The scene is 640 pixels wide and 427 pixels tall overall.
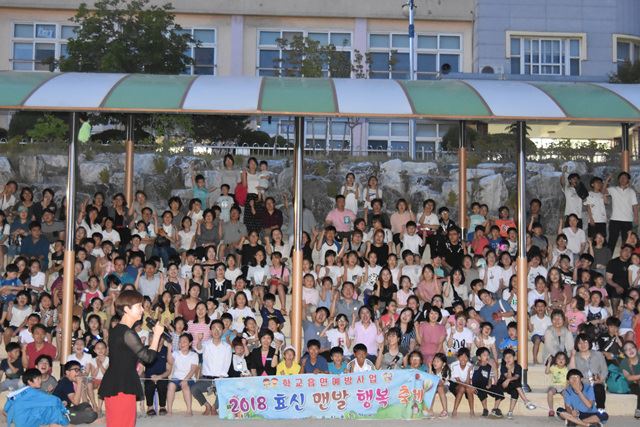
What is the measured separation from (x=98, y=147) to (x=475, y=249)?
1164 centimetres

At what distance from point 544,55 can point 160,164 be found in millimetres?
20810

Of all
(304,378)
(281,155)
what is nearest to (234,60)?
(281,155)

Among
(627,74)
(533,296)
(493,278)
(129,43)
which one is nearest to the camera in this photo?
(533,296)

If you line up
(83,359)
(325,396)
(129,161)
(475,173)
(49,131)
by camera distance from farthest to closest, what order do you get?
(49,131)
(475,173)
(129,161)
(83,359)
(325,396)

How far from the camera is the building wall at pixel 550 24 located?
3800cm

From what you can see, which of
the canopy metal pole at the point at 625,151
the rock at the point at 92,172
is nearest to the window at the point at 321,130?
the rock at the point at 92,172

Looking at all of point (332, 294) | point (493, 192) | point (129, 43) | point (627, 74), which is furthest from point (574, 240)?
point (627, 74)

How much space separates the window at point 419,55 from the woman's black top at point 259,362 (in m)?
25.8

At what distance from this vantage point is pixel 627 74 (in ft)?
115

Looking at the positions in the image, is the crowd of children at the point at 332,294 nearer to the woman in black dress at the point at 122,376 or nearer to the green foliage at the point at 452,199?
the woman in black dress at the point at 122,376

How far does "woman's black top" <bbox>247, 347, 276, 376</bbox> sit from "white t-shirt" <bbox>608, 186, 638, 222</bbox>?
7.46m

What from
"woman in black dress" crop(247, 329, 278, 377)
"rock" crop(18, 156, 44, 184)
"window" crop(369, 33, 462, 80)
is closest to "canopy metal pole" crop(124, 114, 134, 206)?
"woman in black dress" crop(247, 329, 278, 377)

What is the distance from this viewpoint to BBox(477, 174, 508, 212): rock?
74.5ft

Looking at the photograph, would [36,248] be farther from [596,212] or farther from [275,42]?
[275,42]
